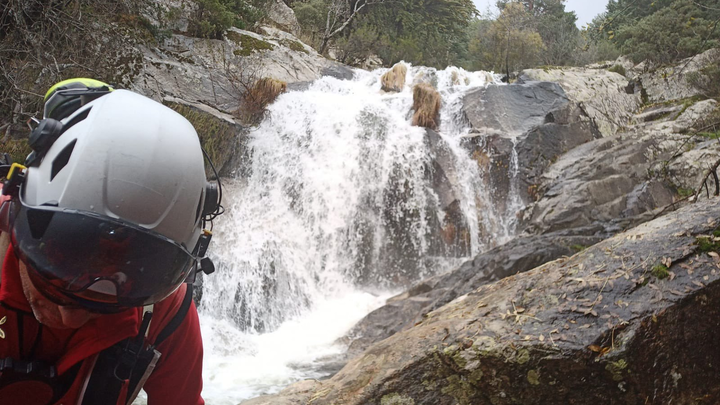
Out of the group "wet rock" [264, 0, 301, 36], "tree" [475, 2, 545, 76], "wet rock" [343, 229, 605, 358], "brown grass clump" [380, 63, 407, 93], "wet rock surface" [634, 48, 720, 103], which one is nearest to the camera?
"wet rock" [343, 229, 605, 358]

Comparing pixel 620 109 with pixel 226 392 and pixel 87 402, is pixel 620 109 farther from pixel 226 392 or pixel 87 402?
pixel 87 402

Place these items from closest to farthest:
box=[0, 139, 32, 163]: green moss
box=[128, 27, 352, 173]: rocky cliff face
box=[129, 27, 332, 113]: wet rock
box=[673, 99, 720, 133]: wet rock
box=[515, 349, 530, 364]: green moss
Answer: box=[515, 349, 530, 364]: green moss → box=[0, 139, 32, 163]: green moss → box=[128, 27, 352, 173]: rocky cliff face → box=[673, 99, 720, 133]: wet rock → box=[129, 27, 332, 113]: wet rock

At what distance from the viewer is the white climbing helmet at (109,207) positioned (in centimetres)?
111

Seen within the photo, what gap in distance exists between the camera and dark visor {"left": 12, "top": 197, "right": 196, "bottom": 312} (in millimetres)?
1102

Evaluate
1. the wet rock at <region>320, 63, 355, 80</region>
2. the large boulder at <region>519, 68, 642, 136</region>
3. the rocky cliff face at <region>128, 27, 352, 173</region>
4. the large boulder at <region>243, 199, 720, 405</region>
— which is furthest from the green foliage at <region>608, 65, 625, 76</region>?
the large boulder at <region>243, 199, 720, 405</region>

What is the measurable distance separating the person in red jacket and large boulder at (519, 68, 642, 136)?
11.7 metres

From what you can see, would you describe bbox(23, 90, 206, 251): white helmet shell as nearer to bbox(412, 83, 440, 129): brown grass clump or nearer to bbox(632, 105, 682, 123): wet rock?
bbox(412, 83, 440, 129): brown grass clump

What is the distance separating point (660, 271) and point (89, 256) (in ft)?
6.98

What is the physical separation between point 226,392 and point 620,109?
457 inches

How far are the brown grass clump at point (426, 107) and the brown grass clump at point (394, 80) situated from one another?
64.8 inches

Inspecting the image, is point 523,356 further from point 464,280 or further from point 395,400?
point 464,280

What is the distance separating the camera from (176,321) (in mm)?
1485

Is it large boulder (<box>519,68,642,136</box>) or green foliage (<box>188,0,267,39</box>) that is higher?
large boulder (<box>519,68,642,136</box>)

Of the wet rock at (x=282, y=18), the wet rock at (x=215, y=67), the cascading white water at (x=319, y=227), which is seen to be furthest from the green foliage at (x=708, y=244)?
the wet rock at (x=282, y=18)
